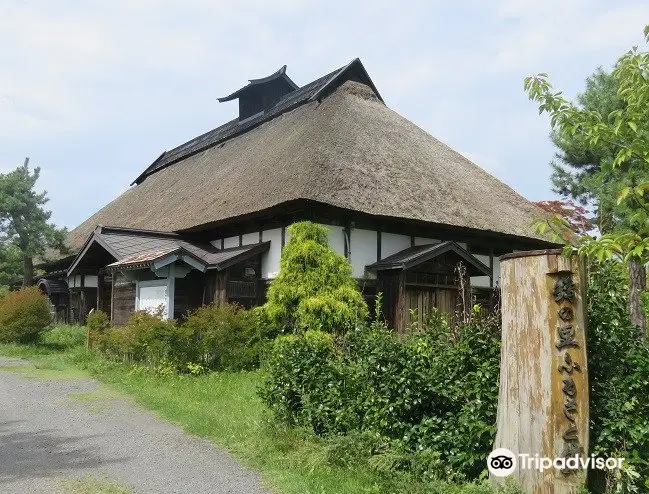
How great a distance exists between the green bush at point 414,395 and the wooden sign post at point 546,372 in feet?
1.32

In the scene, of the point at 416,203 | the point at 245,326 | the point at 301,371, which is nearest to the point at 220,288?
the point at 245,326

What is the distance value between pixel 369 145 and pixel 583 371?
11925 millimetres

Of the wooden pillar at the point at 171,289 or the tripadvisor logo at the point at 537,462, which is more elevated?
the wooden pillar at the point at 171,289

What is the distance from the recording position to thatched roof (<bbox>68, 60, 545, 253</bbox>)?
13.5 m

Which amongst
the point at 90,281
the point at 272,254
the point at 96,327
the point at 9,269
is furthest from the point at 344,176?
the point at 9,269

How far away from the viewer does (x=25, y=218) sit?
23000 millimetres

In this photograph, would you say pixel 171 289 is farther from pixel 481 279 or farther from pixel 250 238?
pixel 481 279

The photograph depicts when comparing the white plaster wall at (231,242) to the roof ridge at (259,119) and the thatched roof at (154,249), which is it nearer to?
the thatched roof at (154,249)

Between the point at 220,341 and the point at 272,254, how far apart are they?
2959mm

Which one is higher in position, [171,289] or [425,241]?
[425,241]

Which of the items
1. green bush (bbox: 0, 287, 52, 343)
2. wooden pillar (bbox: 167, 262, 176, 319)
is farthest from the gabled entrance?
green bush (bbox: 0, 287, 52, 343)

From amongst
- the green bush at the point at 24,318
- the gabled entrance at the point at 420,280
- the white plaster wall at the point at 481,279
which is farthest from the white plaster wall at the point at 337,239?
the green bush at the point at 24,318

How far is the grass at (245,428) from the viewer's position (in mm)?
5176

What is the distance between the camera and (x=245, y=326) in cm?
1183
